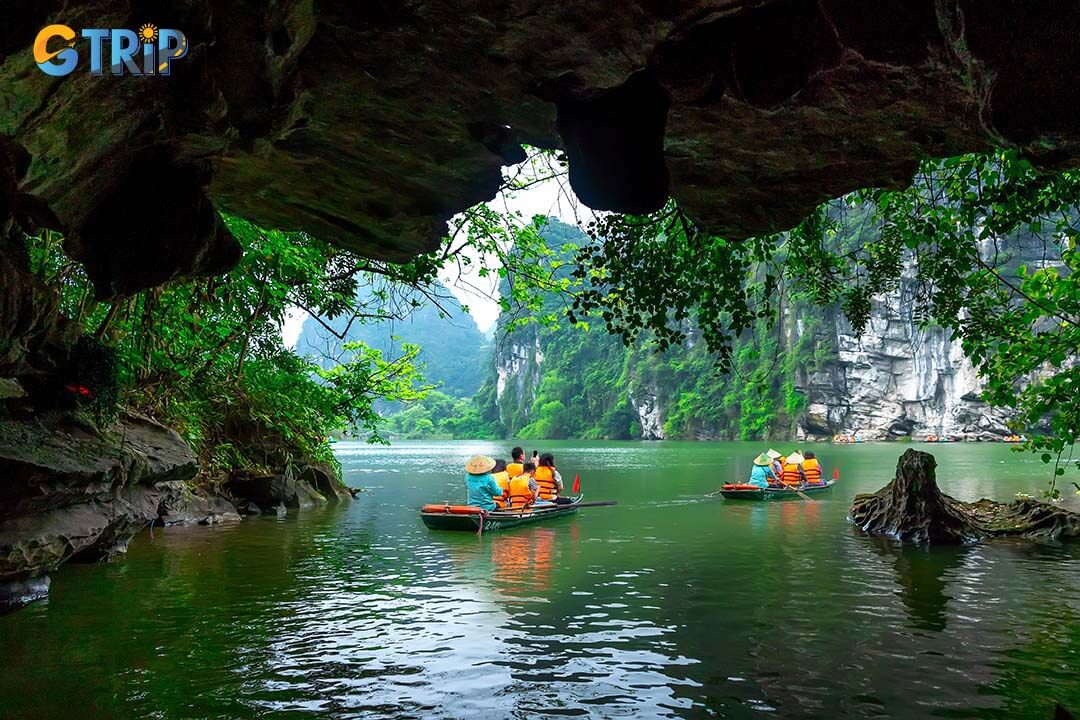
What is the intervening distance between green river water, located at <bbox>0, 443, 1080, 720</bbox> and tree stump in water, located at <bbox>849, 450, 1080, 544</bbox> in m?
0.46

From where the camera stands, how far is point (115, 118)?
137 inches

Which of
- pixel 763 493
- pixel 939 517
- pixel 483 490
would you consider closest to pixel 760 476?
pixel 763 493

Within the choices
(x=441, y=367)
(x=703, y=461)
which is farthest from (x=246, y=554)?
(x=441, y=367)

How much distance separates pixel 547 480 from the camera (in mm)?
16375

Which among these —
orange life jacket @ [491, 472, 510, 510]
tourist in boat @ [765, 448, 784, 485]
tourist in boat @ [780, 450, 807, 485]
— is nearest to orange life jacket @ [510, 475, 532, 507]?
orange life jacket @ [491, 472, 510, 510]

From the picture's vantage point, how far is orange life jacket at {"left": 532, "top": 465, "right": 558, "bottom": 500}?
632 inches

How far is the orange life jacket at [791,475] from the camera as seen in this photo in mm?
19406

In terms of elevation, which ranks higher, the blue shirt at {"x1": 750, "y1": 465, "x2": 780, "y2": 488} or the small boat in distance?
the blue shirt at {"x1": 750, "y1": 465, "x2": 780, "y2": 488}

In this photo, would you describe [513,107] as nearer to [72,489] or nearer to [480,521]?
[72,489]

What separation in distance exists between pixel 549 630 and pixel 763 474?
516 inches

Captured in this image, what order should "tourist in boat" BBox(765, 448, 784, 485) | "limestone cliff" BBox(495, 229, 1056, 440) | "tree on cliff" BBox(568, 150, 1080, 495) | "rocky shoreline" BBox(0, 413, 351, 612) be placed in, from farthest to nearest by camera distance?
1. "limestone cliff" BBox(495, 229, 1056, 440)
2. "tourist in boat" BBox(765, 448, 784, 485)
3. "rocky shoreline" BBox(0, 413, 351, 612)
4. "tree on cliff" BBox(568, 150, 1080, 495)

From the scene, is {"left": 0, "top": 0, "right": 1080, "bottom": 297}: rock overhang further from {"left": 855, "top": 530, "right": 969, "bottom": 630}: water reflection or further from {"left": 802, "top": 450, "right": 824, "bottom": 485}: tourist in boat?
{"left": 802, "top": 450, "right": 824, "bottom": 485}: tourist in boat

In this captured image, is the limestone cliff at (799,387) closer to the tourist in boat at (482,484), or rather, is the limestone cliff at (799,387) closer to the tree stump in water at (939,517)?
the tree stump in water at (939,517)

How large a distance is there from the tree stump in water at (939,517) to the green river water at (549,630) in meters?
0.46
